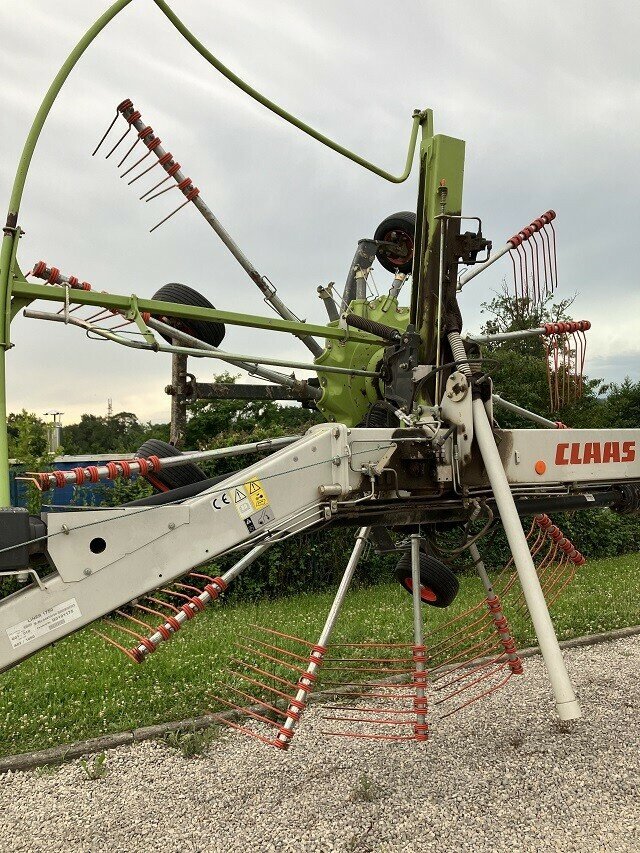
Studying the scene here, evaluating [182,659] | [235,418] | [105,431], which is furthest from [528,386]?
[105,431]

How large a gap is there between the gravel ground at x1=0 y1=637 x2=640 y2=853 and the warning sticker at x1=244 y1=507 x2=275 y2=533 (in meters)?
2.05

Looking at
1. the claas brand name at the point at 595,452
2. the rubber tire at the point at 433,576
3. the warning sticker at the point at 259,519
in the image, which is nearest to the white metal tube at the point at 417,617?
the rubber tire at the point at 433,576

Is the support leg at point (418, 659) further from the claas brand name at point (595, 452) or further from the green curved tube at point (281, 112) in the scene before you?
the green curved tube at point (281, 112)

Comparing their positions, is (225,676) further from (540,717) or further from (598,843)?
(598,843)

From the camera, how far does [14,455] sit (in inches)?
514

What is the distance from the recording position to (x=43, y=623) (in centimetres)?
308

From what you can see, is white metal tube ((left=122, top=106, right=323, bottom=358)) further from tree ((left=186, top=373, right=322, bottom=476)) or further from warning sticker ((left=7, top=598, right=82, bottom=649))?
tree ((left=186, top=373, right=322, bottom=476))

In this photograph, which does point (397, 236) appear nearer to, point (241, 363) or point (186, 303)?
point (241, 363)

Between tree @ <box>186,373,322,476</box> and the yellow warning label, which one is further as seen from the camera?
tree @ <box>186,373,322,476</box>

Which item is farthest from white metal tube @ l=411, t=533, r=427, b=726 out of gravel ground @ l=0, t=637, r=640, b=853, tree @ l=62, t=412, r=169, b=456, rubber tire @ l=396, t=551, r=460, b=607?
tree @ l=62, t=412, r=169, b=456

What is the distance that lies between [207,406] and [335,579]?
459 centimetres

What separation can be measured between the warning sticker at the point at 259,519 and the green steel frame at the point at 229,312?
102 cm

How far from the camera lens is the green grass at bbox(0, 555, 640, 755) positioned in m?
6.33

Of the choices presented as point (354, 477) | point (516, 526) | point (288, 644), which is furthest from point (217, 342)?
point (288, 644)
